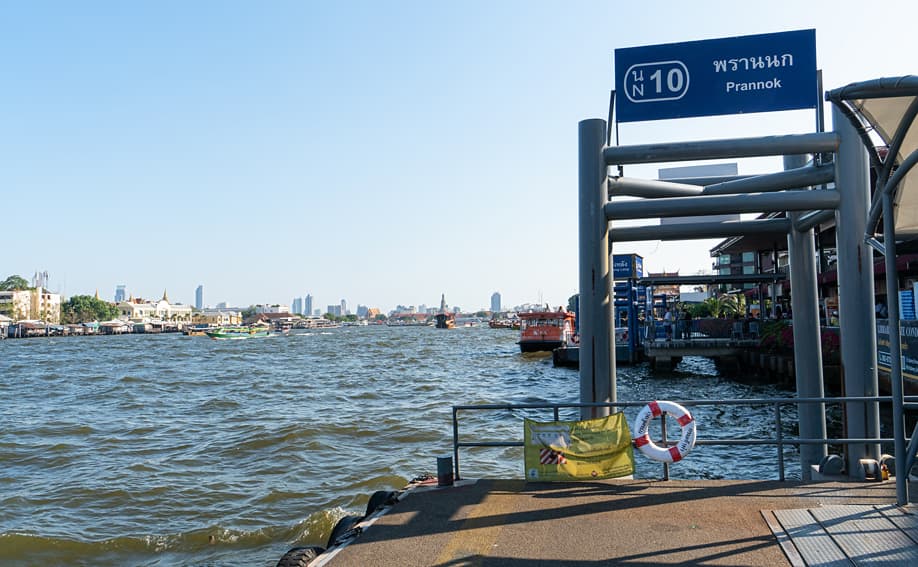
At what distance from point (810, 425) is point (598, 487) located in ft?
9.72

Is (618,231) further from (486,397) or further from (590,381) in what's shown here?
(486,397)

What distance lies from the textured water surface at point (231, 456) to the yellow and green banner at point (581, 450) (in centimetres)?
425

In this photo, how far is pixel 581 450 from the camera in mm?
7895

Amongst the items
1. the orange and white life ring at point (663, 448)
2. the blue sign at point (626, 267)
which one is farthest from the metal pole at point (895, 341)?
the blue sign at point (626, 267)

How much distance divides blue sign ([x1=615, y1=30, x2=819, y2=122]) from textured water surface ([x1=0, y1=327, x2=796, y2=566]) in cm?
759

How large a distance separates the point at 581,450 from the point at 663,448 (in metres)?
0.92

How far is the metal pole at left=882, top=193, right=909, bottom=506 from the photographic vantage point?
594cm

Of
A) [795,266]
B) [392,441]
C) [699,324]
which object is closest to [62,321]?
[699,324]

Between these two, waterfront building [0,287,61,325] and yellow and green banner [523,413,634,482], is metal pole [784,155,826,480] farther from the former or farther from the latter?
waterfront building [0,287,61,325]

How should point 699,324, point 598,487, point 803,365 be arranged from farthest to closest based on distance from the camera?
point 699,324 < point 803,365 < point 598,487

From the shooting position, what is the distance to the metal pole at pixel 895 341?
594cm

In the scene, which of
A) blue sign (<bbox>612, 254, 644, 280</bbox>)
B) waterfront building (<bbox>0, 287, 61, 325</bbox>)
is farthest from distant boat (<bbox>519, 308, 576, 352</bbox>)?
waterfront building (<bbox>0, 287, 61, 325</bbox>)

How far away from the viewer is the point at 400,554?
223 inches

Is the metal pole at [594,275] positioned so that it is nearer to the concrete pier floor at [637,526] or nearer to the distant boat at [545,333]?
the concrete pier floor at [637,526]
